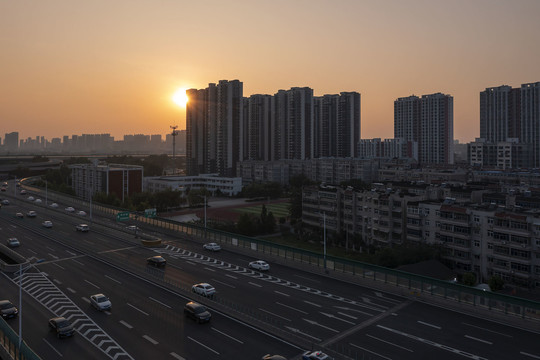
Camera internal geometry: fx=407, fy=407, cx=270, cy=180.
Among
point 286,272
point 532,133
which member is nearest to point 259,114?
point 532,133

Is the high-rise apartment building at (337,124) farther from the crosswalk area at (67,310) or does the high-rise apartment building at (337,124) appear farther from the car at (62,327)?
the car at (62,327)

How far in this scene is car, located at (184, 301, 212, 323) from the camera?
1104 inches

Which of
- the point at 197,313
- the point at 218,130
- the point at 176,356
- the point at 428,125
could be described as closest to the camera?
the point at 176,356

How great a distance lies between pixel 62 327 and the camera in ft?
85.1

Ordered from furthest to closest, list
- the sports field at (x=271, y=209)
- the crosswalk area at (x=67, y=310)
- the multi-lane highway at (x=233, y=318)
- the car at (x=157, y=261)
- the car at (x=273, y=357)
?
1. the sports field at (x=271, y=209)
2. the car at (x=157, y=261)
3. the crosswalk area at (x=67, y=310)
4. the multi-lane highway at (x=233, y=318)
5. the car at (x=273, y=357)

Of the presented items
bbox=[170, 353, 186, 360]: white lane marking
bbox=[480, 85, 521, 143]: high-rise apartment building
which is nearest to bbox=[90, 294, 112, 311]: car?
bbox=[170, 353, 186, 360]: white lane marking

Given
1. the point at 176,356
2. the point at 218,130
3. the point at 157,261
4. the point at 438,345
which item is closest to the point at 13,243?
the point at 157,261

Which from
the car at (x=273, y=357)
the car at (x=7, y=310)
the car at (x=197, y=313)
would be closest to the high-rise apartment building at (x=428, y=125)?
the car at (x=197, y=313)

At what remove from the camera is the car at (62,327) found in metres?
25.8

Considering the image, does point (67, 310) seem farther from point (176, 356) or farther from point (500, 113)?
point (500, 113)

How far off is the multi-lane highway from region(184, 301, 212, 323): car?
46 cm

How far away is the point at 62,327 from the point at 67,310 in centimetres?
515

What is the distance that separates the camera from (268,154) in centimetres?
18612

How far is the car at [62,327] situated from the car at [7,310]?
4.80 m
